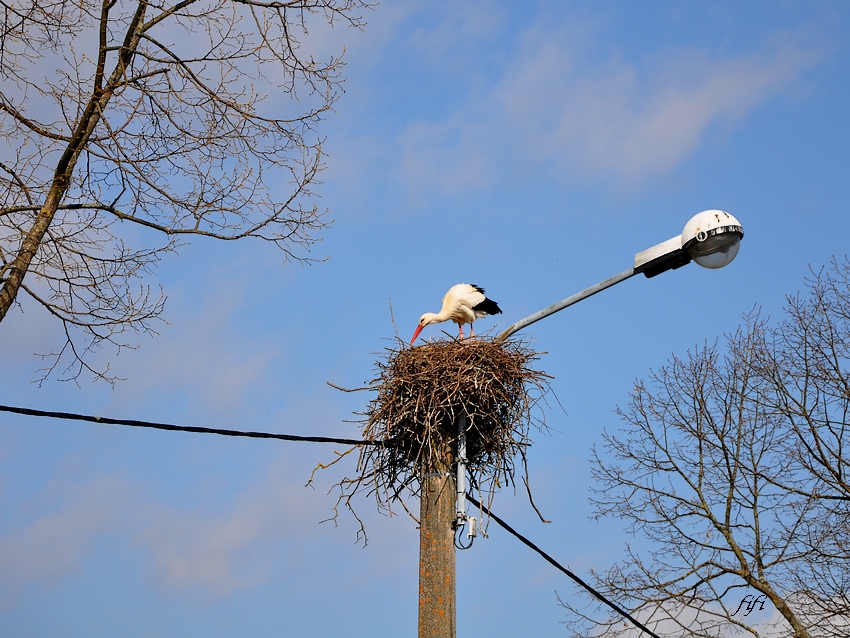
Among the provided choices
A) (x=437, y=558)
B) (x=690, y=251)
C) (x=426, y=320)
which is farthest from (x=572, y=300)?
(x=426, y=320)

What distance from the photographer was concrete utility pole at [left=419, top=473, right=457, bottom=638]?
5.46 metres

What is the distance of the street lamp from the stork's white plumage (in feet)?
22.7

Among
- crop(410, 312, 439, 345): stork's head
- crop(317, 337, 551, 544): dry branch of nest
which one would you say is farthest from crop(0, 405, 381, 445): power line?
crop(410, 312, 439, 345): stork's head

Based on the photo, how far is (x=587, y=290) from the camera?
21.2 ft

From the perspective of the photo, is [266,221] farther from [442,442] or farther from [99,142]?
[442,442]

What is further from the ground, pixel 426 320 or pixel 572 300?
pixel 426 320

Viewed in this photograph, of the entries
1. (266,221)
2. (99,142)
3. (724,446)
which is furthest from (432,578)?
(724,446)

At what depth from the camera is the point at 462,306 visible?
13.5 m

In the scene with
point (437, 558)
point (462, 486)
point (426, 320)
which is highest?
point (426, 320)

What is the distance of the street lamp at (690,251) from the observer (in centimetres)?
614

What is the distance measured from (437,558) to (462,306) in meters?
8.09

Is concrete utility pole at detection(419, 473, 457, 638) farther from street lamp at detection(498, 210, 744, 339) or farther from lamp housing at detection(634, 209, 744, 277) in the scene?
lamp housing at detection(634, 209, 744, 277)

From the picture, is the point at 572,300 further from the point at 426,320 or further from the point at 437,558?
the point at 426,320

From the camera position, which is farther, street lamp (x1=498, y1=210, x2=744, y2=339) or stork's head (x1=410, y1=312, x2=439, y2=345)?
stork's head (x1=410, y1=312, x2=439, y2=345)
